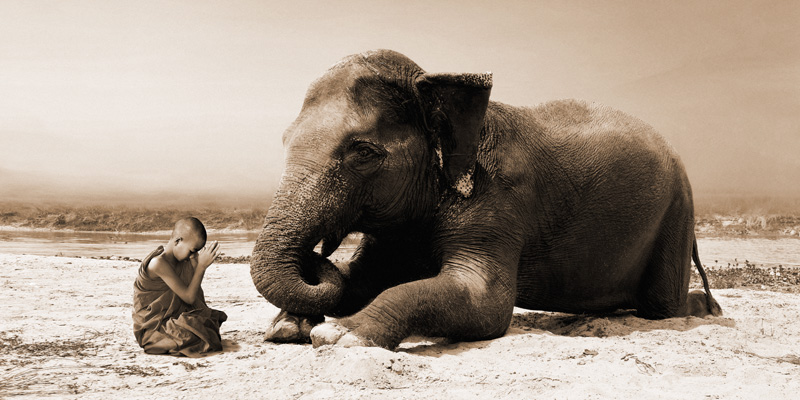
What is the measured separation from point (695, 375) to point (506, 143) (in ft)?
8.80

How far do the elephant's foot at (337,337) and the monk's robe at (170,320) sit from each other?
39.2 inches

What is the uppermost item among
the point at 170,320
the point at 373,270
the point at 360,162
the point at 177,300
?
the point at 360,162

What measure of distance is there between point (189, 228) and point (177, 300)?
2.03 ft

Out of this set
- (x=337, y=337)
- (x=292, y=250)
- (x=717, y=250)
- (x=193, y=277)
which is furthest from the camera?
(x=717, y=250)

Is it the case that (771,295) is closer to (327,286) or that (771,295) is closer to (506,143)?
(506,143)

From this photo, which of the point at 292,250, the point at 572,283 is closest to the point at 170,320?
the point at 292,250

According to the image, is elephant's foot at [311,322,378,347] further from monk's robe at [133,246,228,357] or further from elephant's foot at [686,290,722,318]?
elephant's foot at [686,290,722,318]

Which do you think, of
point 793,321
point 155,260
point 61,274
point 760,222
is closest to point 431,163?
point 155,260

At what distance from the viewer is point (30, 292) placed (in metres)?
8.34

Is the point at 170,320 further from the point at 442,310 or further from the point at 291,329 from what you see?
the point at 442,310

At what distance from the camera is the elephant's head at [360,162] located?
5.10 metres

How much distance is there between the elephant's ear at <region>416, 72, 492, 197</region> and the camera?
221 inches

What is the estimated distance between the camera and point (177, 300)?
5.29m

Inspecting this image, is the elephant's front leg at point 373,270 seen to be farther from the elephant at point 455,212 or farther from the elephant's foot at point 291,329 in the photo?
the elephant's foot at point 291,329
